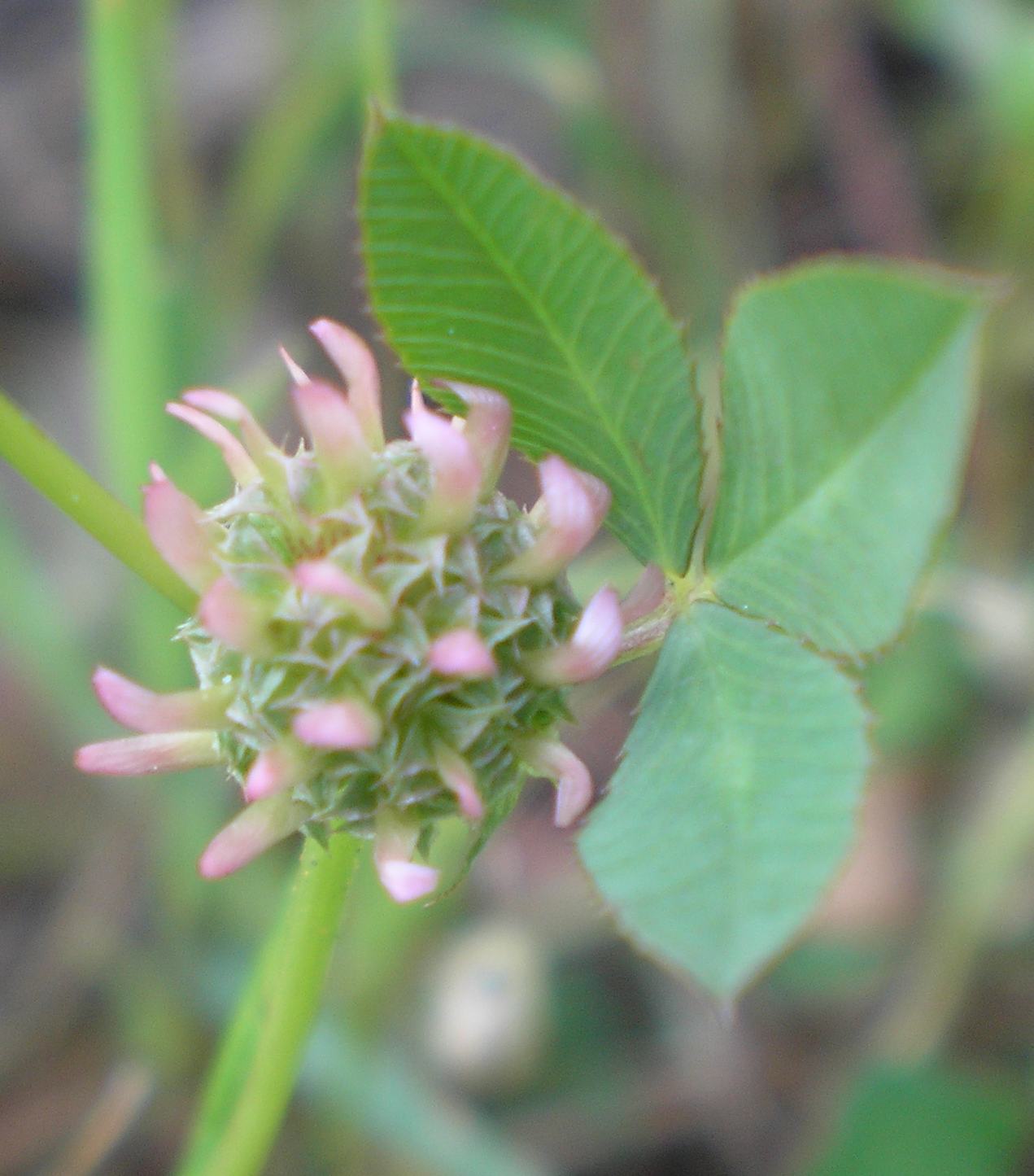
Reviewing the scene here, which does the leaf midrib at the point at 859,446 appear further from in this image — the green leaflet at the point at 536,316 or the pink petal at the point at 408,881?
the pink petal at the point at 408,881

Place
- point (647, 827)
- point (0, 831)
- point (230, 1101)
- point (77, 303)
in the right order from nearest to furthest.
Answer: point (647, 827) < point (230, 1101) < point (0, 831) < point (77, 303)

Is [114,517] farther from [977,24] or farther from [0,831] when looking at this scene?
[977,24]

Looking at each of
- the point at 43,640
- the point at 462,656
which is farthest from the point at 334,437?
the point at 43,640

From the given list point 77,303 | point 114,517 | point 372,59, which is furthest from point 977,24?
point 114,517

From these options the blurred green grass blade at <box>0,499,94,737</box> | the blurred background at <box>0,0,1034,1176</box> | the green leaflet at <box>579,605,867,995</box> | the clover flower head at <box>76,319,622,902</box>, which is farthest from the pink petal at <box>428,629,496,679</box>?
the blurred green grass blade at <box>0,499,94,737</box>

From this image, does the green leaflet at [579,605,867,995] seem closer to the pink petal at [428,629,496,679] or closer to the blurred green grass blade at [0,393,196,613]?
the pink petal at [428,629,496,679]

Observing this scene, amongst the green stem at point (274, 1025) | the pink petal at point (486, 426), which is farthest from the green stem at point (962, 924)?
the pink petal at point (486, 426)
